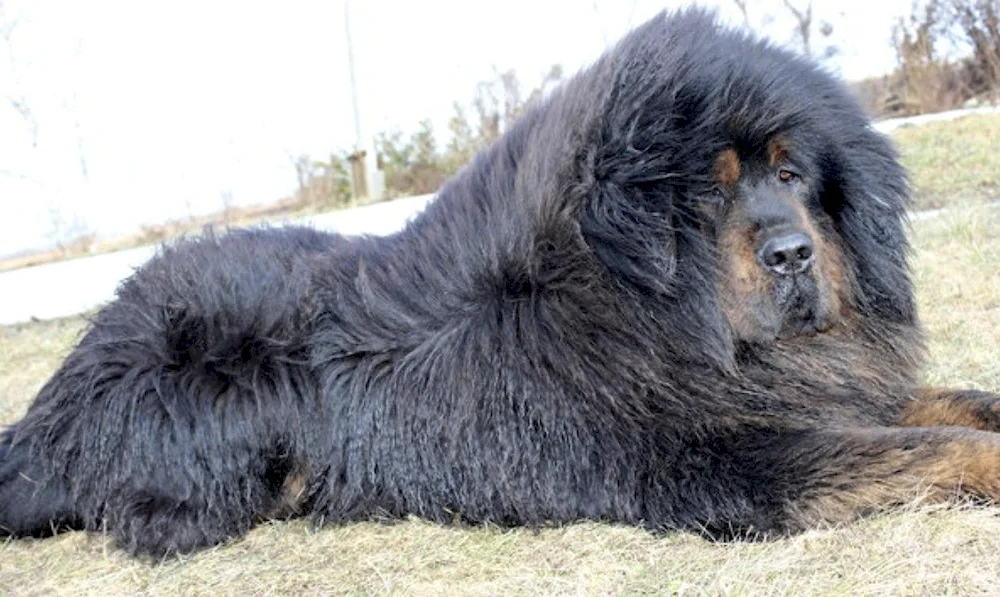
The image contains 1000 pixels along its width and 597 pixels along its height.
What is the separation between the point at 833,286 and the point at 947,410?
1.74ft

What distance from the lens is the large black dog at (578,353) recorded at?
107 inches

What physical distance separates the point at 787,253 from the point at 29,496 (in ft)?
7.75

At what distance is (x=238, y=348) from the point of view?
303 centimetres

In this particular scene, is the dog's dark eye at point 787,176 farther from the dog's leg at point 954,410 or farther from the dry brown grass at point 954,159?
the dry brown grass at point 954,159

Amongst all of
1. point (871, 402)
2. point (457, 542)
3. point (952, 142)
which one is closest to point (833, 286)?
point (871, 402)

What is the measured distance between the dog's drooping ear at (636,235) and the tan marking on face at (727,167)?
0.18 meters

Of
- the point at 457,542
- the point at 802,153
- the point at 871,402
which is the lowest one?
the point at 457,542

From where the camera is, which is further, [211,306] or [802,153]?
[211,306]

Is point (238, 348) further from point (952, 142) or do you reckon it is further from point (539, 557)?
point (952, 142)

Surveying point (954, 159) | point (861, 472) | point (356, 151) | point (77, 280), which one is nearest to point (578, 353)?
point (861, 472)

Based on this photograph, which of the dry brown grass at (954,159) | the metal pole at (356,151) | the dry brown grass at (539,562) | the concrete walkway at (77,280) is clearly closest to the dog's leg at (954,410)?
the dry brown grass at (539,562)

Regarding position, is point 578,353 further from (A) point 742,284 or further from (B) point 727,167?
(B) point 727,167

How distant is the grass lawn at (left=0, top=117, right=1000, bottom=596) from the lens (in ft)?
7.09

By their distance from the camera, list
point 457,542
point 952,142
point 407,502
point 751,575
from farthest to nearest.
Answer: point 952,142
point 407,502
point 457,542
point 751,575
